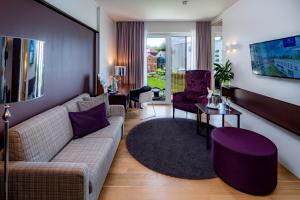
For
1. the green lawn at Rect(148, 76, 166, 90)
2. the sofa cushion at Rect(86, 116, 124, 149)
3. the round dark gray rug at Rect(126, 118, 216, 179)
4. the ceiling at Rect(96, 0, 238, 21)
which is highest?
the ceiling at Rect(96, 0, 238, 21)

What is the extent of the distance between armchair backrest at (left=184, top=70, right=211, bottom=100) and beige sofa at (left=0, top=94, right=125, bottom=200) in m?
3.04

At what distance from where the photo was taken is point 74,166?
1.65 meters

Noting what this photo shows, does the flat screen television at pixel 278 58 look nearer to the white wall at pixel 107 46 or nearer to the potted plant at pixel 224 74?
the potted plant at pixel 224 74

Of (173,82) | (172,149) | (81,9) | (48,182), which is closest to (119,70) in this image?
(173,82)

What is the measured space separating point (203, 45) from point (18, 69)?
608cm

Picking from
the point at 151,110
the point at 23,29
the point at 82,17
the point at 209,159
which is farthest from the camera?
the point at 151,110

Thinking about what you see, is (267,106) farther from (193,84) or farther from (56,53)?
(56,53)

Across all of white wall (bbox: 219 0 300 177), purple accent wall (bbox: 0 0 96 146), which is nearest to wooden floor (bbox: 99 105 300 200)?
Result: white wall (bbox: 219 0 300 177)

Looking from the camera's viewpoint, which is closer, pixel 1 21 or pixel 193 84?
pixel 1 21

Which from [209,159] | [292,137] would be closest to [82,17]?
[209,159]

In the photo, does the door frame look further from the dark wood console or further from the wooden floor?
the wooden floor

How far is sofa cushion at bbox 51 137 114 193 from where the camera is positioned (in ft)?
6.37

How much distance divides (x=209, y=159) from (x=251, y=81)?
1.75 m

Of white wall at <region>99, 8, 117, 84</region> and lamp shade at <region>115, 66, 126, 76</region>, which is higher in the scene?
white wall at <region>99, 8, 117, 84</region>
